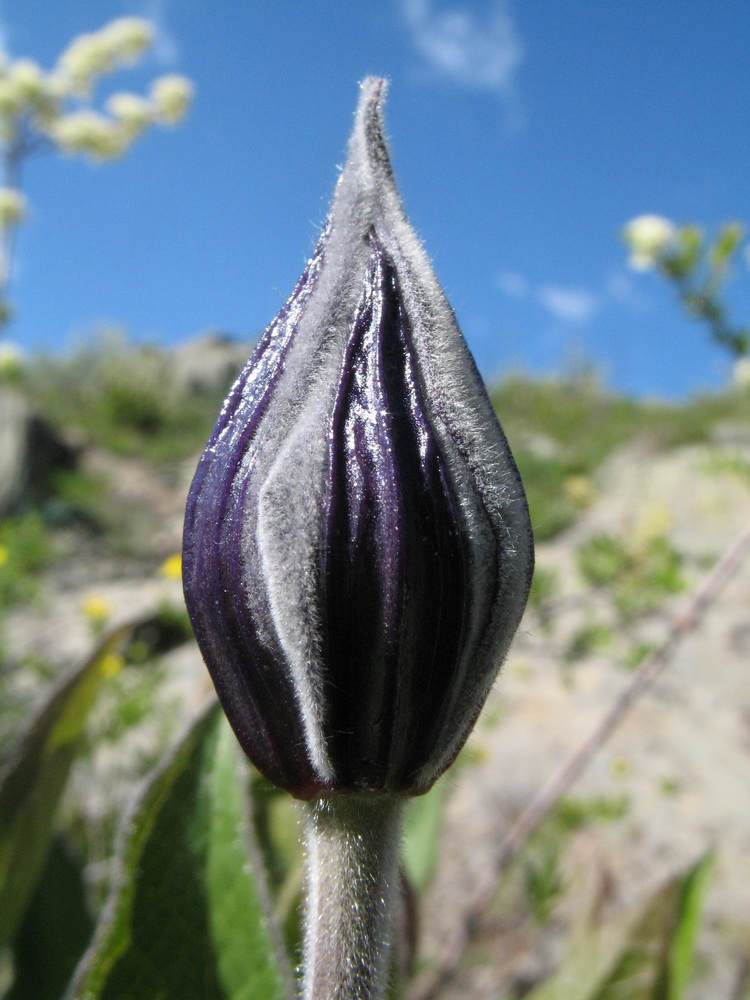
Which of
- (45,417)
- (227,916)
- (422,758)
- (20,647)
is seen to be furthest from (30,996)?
(45,417)

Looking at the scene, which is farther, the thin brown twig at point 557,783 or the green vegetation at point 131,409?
the green vegetation at point 131,409

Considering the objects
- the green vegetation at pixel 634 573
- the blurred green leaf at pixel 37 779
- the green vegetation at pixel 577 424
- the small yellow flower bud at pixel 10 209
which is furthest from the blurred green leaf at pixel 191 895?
the small yellow flower bud at pixel 10 209

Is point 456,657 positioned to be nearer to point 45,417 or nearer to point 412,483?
point 412,483

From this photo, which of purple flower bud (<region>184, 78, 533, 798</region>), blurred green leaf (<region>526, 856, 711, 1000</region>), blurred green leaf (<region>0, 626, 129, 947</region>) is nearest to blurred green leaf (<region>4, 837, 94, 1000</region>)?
blurred green leaf (<region>0, 626, 129, 947</region>)

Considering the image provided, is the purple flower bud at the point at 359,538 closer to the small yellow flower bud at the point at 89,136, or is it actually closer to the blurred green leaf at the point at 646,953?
the blurred green leaf at the point at 646,953

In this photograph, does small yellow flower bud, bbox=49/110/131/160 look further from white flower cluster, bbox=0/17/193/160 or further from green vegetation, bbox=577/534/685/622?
green vegetation, bbox=577/534/685/622
